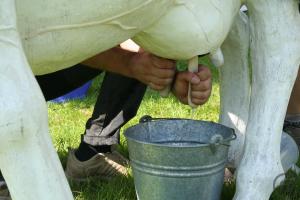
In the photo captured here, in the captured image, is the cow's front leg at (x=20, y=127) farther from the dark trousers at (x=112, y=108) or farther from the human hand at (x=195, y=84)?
the dark trousers at (x=112, y=108)

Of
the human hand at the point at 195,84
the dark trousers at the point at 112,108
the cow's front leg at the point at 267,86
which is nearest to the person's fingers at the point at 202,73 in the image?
the human hand at the point at 195,84

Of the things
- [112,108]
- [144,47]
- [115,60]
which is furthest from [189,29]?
[112,108]

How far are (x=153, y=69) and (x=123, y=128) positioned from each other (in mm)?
922

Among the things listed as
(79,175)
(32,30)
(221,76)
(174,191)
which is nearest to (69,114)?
(79,175)

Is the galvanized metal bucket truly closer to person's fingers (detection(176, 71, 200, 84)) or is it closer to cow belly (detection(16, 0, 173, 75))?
person's fingers (detection(176, 71, 200, 84))

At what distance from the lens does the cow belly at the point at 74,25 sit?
109 cm

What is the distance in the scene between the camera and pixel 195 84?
1.60m

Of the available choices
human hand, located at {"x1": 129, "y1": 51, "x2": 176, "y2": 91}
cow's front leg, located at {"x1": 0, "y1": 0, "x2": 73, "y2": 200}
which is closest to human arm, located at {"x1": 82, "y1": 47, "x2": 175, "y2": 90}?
human hand, located at {"x1": 129, "y1": 51, "x2": 176, "y2": 91}

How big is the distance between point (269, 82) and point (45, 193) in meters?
0.72

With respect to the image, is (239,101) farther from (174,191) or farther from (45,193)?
(45,193)

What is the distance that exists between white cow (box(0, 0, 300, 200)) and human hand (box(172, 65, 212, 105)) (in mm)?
95

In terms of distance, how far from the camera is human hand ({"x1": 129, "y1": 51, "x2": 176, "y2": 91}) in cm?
157

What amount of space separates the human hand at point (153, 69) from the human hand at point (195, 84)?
27 mm

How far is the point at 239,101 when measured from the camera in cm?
180
